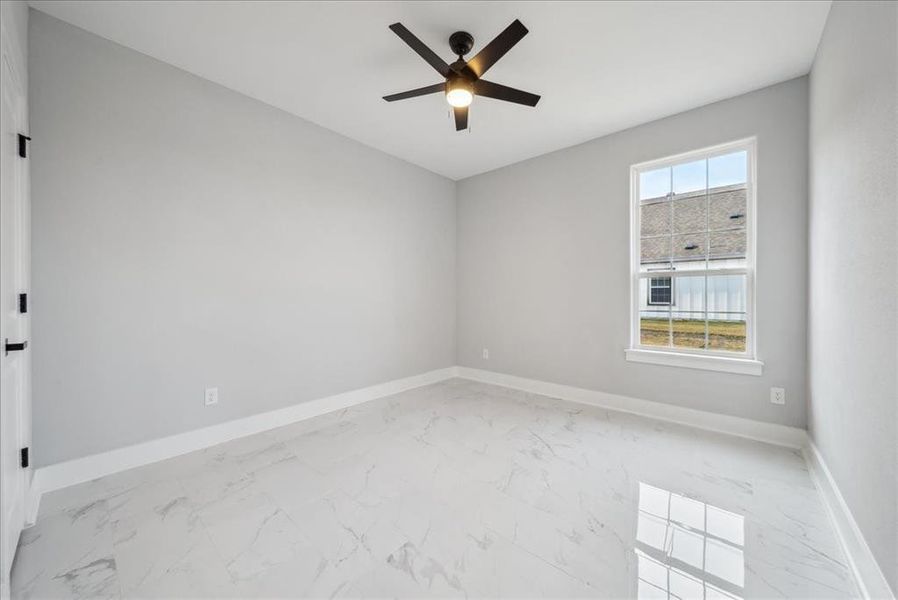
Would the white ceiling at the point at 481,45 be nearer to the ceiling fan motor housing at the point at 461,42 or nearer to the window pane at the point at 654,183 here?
the ceiling fan motor housing at the point at 461,42

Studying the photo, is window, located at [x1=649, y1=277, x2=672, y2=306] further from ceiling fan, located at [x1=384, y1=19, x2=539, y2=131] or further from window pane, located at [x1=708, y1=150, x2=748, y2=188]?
ceiling fan, located at [x1=384, y1=19, x2=539, y2=131]

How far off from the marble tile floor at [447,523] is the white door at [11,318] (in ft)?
0.86

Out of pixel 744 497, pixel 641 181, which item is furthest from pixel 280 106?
pixel 744 497

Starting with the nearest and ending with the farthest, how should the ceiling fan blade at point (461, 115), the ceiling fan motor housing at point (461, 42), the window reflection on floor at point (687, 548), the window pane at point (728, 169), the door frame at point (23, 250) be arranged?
the window reflection on floor at point (687, 548)
the door frame at point (23, 250)
the ceiling fan motor housing at point (461, 42)
the ceiling fan blade at point (461, 115)
the window pane at point (728, 169)

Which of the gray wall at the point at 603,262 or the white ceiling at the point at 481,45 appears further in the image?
the gray wall at the point at 603,262

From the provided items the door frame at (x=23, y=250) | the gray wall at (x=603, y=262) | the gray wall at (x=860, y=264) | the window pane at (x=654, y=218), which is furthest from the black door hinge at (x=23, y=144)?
the window pane at (x=654, y=218)

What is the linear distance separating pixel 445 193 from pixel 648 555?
431 centimetres

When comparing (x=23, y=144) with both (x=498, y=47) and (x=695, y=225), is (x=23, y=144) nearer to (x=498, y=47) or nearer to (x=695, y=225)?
(x=498, y=47)

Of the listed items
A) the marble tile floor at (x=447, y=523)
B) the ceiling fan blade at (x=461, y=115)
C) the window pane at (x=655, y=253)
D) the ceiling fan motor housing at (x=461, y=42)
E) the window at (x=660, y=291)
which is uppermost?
the ceiling fan motor housing at (x=461, y=42)

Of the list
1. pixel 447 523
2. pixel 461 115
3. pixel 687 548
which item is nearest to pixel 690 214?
pixel 461 115

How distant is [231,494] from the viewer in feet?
6.66

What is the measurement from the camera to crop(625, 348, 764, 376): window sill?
110 inches

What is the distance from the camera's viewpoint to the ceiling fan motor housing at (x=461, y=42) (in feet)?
7.07

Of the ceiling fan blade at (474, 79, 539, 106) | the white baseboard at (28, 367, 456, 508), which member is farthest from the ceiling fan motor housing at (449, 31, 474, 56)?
the white baseboard at (28, 367, 456, 508)
